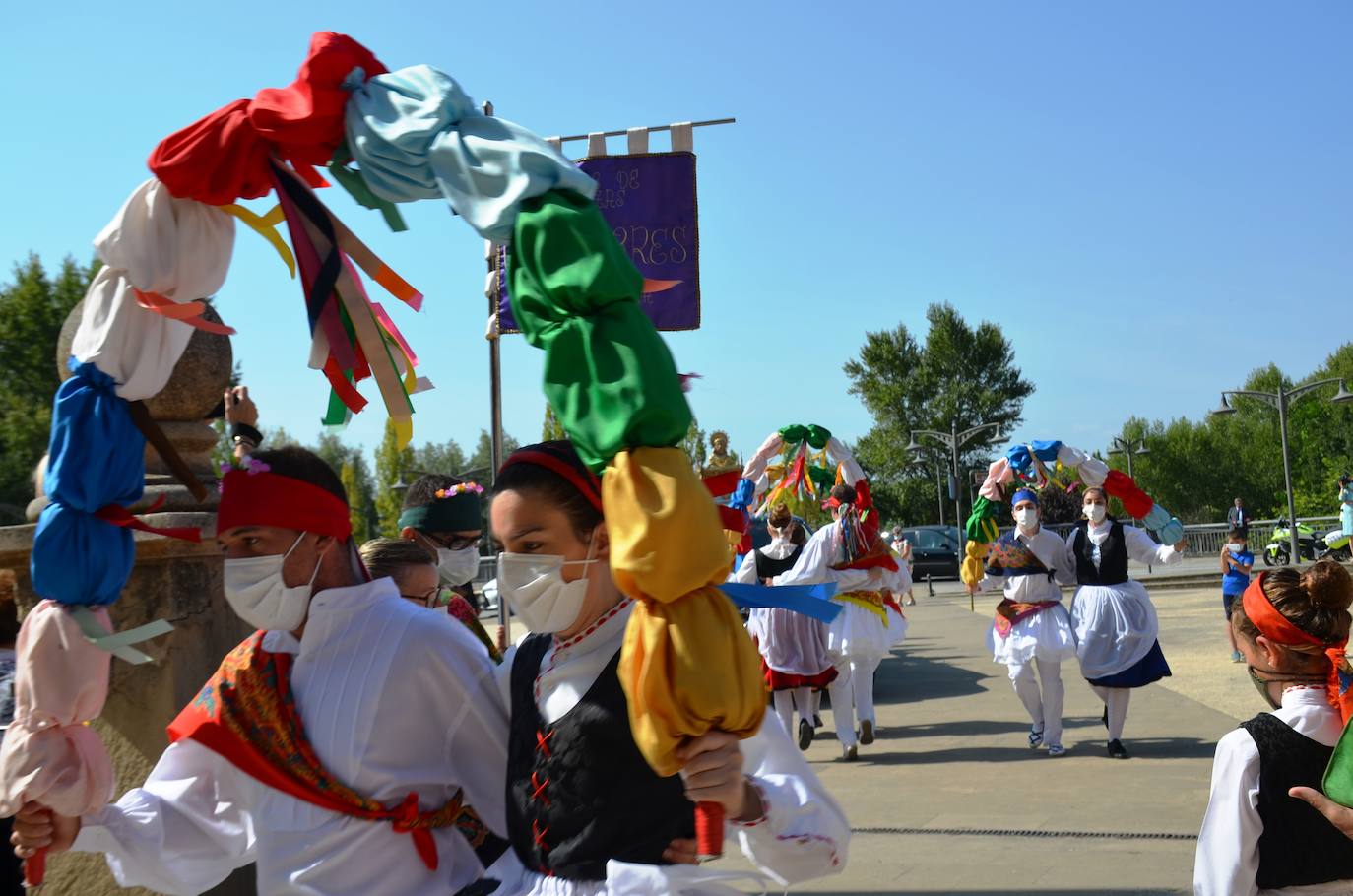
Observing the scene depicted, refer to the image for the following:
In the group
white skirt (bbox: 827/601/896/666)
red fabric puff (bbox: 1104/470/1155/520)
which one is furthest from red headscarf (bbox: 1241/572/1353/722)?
white skirt (bbox: 827/601/896/666)

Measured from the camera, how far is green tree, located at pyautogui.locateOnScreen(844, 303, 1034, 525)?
72.8 meters

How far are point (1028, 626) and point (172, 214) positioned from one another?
883cm

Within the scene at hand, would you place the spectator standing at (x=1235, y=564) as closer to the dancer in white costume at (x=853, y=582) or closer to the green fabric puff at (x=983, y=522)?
the green fabric puff at (x=983, y=522)

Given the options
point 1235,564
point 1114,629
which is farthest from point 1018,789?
point 1235,564

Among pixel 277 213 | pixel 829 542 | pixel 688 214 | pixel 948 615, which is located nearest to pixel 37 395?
pixel 948 615

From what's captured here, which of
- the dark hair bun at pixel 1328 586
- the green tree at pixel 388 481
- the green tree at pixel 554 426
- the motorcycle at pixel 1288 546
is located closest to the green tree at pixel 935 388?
the green tree at pixel 388 481

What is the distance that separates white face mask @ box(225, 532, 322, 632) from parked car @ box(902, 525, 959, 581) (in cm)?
3399

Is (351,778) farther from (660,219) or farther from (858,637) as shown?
(858,637)

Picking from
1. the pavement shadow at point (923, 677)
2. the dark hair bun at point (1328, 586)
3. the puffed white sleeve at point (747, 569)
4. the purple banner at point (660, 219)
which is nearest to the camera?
the dark hair bun at point (1328, 586)

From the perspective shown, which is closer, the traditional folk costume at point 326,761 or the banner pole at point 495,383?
the traditional folk costume at point 326,761

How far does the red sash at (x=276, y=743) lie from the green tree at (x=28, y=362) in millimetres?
40502

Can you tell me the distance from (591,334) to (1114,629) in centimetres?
900

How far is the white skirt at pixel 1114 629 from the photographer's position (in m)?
9.90

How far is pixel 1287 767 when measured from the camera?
322 cm
